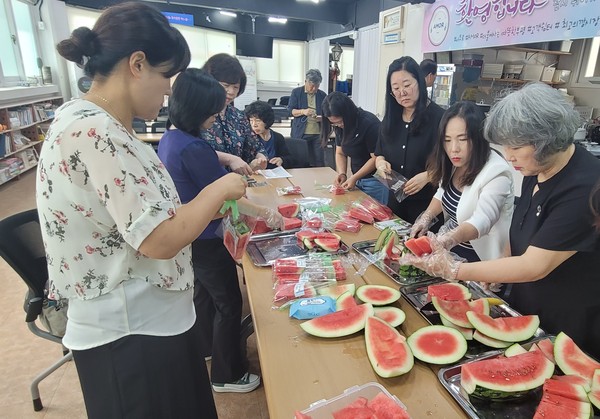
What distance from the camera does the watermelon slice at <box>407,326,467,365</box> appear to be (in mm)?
1042

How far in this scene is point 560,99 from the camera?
123 cm

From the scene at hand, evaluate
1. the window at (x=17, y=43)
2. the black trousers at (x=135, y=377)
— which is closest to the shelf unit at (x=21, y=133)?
the window at (x=17, y=43)

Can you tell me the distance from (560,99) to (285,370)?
125 cm

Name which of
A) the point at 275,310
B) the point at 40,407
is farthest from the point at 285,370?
the point at 40,407

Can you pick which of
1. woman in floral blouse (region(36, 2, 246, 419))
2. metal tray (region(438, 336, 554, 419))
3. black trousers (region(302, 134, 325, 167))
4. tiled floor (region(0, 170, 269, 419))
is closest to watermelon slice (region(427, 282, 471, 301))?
metal tray (region(438, 336, 554, 419))

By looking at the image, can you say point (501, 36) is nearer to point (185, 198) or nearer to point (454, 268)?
point (454, 268)

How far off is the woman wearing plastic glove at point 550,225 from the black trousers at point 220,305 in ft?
3.20

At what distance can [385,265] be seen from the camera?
5.29 ft

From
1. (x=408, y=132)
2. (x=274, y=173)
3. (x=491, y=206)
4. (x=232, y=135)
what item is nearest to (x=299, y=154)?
(x=274, y=173)

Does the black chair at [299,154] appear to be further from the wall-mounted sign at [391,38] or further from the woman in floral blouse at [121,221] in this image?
the woman in floral blouse at [121,221]

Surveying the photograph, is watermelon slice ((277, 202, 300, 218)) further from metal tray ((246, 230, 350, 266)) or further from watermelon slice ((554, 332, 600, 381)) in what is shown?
watermelon slice ((554, 332, 600, 381))

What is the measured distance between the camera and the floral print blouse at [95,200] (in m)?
0.86

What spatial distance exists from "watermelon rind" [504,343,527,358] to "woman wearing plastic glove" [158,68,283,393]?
1.14 meters

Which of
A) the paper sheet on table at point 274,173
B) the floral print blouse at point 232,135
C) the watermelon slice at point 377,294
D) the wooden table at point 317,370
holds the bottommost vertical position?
the paper sheet on table at point 274,173
